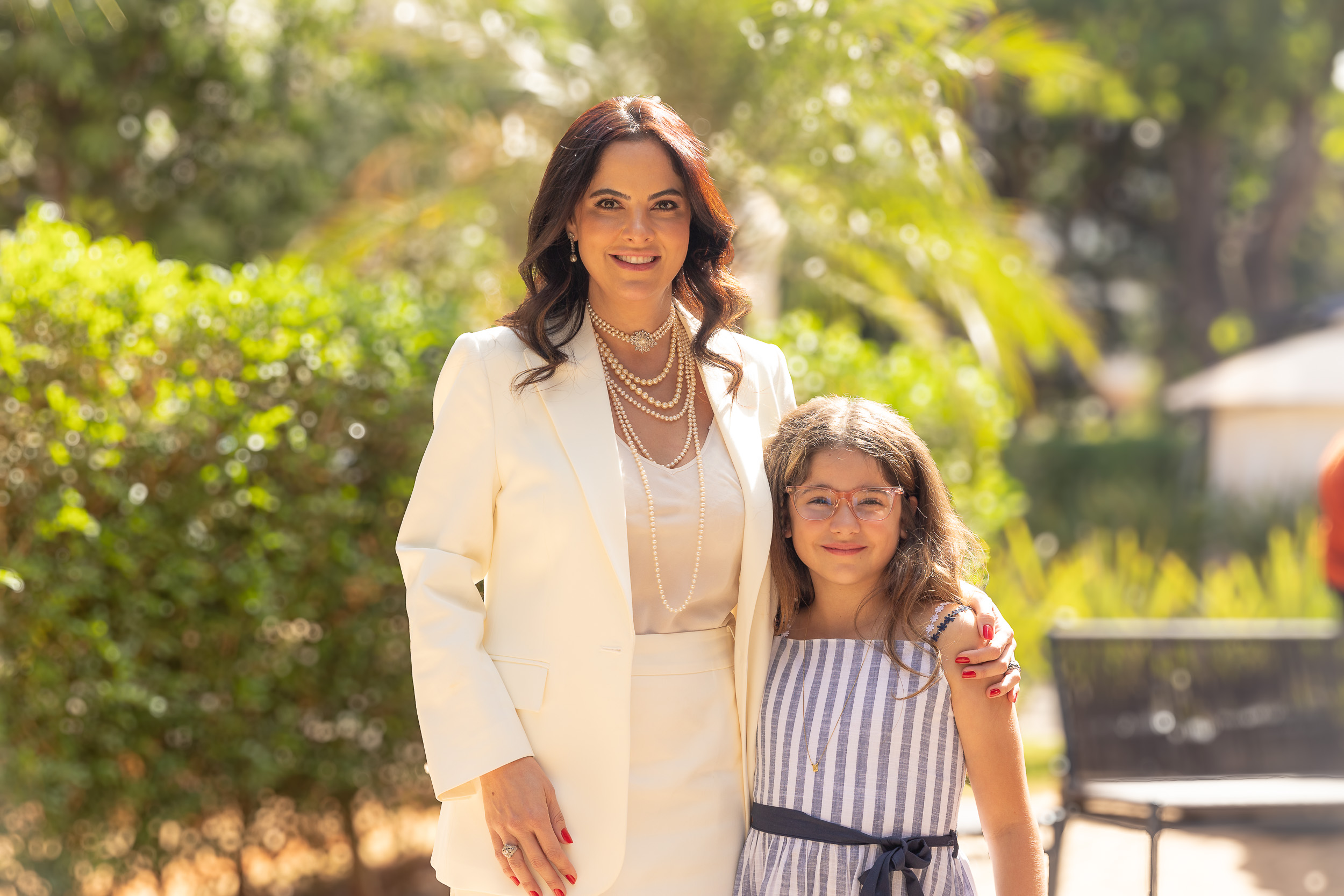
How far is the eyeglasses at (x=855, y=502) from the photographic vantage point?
2238mm

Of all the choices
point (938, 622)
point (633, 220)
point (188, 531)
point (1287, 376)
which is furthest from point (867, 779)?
point (1287, 376)

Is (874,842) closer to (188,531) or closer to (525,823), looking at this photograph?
(525,823)

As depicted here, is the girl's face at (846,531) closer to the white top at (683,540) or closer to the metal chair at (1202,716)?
the white top at (683,540)

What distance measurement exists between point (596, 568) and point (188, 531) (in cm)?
258

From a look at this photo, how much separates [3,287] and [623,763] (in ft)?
9.85

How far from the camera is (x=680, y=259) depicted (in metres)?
2.24

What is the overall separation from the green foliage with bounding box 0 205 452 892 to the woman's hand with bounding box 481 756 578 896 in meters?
2.42

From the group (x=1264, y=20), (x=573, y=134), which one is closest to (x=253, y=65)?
(x=573, y=134)

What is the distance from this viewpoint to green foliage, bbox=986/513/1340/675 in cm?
725

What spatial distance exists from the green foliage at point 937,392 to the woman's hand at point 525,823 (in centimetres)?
332

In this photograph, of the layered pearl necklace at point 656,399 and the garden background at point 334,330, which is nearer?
the layered pearl necklace at point 656,399

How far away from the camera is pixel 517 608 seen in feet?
6.89

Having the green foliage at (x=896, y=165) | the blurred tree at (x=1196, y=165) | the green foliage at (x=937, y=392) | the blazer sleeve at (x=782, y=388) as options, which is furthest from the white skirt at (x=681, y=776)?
the blurred tree at (x=1196, y=165)

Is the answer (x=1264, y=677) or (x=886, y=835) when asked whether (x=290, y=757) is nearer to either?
(x=886, y=835)
